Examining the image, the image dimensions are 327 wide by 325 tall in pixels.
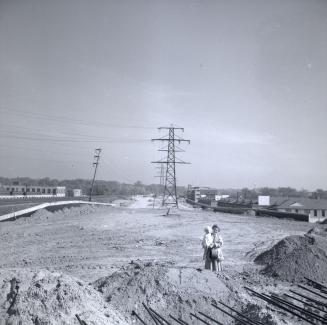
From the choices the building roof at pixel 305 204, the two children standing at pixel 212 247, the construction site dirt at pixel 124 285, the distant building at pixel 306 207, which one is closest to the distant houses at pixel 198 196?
the building roof at pixel 305 204

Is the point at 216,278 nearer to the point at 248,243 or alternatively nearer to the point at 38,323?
the point at 38,323

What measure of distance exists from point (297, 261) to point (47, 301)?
321 inches

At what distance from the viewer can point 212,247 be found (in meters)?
9.05

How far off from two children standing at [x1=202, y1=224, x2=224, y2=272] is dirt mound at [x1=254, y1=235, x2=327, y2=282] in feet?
7.99

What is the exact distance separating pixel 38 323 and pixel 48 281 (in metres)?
1.05

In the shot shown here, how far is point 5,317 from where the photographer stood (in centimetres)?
576

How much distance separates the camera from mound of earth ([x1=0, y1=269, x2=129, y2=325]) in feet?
18.9

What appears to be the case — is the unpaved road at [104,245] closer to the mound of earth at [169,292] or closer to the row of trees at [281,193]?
the mound of earth at [169,292]

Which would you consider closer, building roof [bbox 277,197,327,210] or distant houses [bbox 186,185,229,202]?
building roof [bbox 277,197,327,210]

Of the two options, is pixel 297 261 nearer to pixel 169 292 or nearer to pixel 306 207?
→ pixel 169 292

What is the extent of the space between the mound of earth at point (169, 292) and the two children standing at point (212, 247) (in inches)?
27.8

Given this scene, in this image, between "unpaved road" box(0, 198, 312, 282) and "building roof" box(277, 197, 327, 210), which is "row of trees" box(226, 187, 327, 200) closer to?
"building roof" box(277, 197, 327, 210)

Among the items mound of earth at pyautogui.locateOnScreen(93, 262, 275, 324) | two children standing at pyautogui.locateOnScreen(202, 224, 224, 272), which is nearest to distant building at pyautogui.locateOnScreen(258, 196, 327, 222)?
two children standing at pyautogui.locateOnScreen(202, 224, 224, 272)

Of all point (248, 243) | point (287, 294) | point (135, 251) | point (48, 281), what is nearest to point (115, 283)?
point (48, 281)
